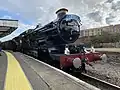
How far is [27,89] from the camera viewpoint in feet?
21.1

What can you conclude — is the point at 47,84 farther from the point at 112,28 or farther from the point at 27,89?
the point at 112,28

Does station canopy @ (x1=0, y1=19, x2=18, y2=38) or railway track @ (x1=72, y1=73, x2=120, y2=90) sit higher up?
station canopy @ (x1=0, y1=19, x2=18, y2=38)

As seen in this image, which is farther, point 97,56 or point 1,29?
point 1,29

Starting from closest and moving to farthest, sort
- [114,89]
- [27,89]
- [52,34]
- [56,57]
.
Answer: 1. [27,89]
2. [114,89]
3. [56,57]
4. [52,34]

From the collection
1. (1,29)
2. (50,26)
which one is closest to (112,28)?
(1,29)

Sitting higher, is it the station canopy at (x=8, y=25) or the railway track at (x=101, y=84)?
the station canopy at (x=8, y=25)

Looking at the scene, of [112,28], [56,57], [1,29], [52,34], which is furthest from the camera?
[112,28]

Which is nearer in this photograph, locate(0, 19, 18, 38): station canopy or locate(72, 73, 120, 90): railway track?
locate(72, 73, 120, 90): railway track

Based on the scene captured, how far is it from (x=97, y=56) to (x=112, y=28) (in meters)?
78.7

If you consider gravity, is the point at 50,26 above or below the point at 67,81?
above

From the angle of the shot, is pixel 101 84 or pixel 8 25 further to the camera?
pixel 8 25

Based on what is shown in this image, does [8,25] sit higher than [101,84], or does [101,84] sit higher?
[8,25]

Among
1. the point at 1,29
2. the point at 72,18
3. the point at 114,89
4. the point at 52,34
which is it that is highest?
the point at 1,29

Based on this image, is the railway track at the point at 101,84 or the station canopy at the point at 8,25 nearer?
the railway track at the point at 101,84
